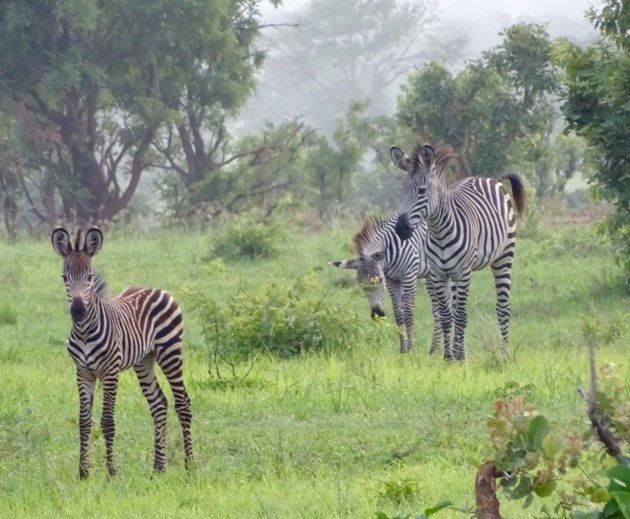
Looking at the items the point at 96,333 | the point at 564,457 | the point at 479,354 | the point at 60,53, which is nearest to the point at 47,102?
the point at 60,53

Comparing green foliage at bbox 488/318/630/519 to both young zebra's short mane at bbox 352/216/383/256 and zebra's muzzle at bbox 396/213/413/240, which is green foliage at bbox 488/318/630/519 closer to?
zebra's muzzle at bbox 396/213/413/240

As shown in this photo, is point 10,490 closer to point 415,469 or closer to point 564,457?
point 415,469

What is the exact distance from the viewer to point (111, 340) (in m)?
7.98

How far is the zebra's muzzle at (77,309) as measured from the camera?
7.69 m

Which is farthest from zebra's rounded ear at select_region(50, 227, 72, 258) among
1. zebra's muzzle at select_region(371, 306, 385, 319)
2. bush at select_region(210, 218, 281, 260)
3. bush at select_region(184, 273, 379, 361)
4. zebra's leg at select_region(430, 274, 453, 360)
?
bush at select_region(210, 218, 281, 260)

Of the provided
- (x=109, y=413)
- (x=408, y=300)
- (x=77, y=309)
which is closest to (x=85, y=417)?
(x=109, y=413)

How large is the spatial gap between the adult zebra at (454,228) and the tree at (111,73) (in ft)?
51.0

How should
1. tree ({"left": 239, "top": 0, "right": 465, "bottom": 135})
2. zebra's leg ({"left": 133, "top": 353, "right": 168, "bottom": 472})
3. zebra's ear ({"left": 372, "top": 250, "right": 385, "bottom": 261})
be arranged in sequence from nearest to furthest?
zebra's leg ({"left": 133, "top": 353, "right": 168, "bottom": 472}) < zebra's ear ({"left": 372, "top": 250, "right": 385, "bottom": 261}) < tree ({"left": 239, "top": 0, "right": 465, "bottom": 135})

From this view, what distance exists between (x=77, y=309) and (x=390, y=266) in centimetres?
726

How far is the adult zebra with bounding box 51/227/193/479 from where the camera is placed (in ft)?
25.7

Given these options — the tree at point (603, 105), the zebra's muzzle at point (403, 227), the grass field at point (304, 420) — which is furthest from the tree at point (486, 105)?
the zebra's muzzle at point (403, 227)

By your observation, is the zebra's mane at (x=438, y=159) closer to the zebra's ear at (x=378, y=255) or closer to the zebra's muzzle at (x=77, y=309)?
the zebra's ear at (x=378, y=255)

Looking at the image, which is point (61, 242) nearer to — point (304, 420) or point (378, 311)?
point (304, 420)

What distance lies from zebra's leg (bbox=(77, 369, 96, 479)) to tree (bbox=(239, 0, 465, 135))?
2504 inches
